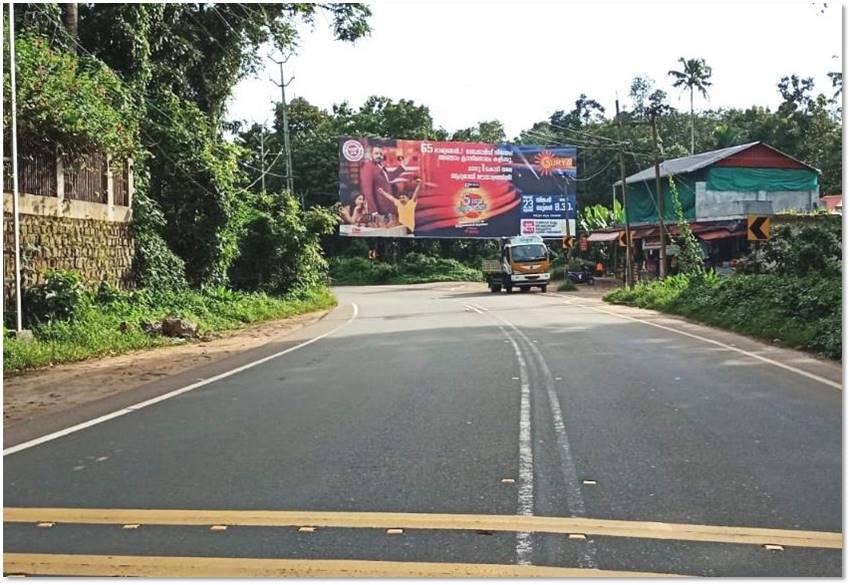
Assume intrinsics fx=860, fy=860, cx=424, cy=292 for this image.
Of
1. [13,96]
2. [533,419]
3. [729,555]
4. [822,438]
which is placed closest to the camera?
[729,555]

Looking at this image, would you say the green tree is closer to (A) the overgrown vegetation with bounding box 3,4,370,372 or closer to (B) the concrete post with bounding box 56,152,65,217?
(A) the overgrown vegetation with bounding box 3,4,370,372

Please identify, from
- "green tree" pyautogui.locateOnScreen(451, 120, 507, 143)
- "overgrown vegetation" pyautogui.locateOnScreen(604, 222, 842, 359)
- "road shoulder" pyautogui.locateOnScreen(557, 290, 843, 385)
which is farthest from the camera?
"green tree" pyautogui.locateOnScreen(451, 120, 507, 143)

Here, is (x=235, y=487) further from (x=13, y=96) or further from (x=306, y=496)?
(x=13, y=96)

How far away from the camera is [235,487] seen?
598 cm

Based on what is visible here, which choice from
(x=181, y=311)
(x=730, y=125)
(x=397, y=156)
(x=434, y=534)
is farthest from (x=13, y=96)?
(x=730, y=125)

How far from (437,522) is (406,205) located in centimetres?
4871

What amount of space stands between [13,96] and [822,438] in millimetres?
13333

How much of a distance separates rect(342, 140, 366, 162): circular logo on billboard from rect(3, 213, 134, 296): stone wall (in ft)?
101

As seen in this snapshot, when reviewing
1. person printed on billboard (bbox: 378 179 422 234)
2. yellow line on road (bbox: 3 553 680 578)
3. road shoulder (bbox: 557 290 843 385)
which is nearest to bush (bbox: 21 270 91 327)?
road shoulder (bbox: 557 290 843 385)

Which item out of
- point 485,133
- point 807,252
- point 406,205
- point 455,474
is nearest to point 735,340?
point 807,252

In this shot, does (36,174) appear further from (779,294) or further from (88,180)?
(779,294)

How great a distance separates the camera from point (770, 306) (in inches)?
768

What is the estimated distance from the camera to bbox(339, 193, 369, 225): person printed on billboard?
52.8 m

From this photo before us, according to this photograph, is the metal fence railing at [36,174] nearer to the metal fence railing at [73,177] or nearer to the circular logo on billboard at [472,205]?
the metal fence railing at [73,177]
